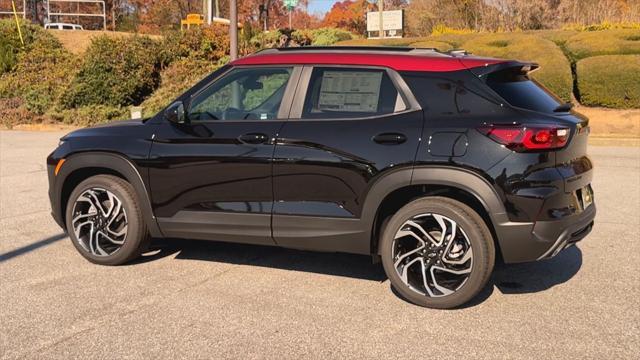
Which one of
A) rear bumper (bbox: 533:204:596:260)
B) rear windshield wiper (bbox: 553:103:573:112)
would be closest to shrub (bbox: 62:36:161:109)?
rear windshield wiper (bbox: 553:103:573:112)

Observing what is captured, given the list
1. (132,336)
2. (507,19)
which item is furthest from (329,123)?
(507,19)

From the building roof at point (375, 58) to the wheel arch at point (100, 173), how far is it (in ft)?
3.95

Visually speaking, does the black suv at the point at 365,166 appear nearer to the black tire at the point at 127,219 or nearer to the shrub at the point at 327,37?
the black tire at the point at 127,219

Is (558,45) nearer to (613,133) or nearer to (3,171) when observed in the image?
(613,133)

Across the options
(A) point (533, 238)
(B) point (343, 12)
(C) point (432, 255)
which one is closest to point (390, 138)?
(C) point (432, 255)

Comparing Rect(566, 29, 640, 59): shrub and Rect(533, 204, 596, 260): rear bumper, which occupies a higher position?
Rect(566, 29, 640, 59): shrub

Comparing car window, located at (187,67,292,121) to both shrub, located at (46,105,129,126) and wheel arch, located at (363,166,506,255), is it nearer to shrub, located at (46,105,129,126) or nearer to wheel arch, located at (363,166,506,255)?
wheel arch, located at (363,166,506,255)

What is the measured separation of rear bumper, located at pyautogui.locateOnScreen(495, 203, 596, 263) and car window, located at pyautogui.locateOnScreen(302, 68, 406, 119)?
42.5 inches

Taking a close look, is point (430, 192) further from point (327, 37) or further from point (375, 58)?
point (327, 37)

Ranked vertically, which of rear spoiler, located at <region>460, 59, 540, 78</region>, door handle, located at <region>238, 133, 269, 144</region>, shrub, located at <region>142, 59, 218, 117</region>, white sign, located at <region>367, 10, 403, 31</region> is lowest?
door handle, located at <region>238, 133, 269, 144</region>

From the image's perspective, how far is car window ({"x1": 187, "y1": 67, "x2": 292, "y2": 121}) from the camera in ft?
15.1

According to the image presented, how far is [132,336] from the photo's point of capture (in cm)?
367

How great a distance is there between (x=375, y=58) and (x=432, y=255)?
1441 mm

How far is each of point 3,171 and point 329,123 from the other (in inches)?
309
